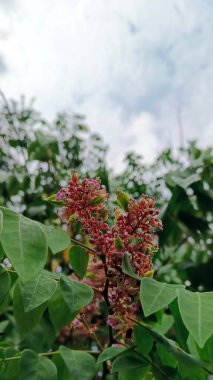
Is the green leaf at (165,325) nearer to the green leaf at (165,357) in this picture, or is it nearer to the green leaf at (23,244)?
the green leaf at (165,357)

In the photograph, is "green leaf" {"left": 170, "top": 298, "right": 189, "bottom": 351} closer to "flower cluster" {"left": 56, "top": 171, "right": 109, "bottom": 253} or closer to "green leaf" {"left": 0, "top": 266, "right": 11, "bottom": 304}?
"flower cluster" {"left": 56, "top": 171, "right": 109, "bottom": 253}

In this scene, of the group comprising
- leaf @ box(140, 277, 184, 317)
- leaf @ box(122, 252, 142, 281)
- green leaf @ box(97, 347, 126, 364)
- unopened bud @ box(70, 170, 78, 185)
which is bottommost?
green leaf @ box(97, 347, 126, 364)

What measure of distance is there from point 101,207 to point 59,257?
1.40 metres

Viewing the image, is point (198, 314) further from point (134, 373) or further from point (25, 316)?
point (25, 316)

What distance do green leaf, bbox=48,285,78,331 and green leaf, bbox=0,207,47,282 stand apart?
17 cm

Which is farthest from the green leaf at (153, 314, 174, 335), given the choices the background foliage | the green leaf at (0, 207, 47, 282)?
the green leaf at (0, 207, 47, 282)

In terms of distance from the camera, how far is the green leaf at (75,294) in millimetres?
854

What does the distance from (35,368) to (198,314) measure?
31cm

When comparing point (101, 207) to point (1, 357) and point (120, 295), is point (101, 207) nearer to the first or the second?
point (120, 295)

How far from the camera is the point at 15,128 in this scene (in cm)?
258

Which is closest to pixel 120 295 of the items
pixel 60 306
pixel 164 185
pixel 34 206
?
pixel 60 306

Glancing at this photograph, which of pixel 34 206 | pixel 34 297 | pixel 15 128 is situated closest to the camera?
pixel 34 297

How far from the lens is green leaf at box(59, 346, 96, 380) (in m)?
0.90

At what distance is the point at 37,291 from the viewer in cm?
84
